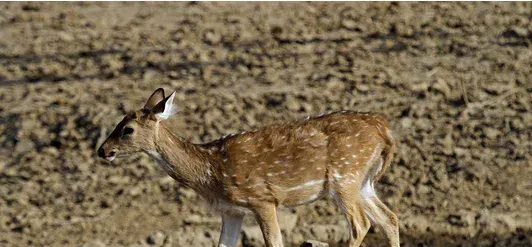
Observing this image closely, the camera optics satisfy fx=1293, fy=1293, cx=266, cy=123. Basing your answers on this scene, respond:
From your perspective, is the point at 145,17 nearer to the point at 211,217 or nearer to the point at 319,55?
the point at 319,55

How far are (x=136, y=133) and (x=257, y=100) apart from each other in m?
3.55

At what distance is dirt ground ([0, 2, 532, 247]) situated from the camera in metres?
11.7

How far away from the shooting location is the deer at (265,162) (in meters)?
9.77

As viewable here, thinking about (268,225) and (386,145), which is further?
(386,145)

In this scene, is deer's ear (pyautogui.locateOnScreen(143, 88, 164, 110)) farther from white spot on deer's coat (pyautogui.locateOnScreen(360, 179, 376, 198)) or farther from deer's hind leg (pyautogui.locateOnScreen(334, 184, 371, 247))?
white spot on deer's coat (pyautogui.locateOnScreen(360, 179, 376, 198))

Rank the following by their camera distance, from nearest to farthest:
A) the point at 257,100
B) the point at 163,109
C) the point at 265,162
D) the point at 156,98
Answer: the point at 163,109
the point at 265,162
the point at 156,98
the point at 257,100

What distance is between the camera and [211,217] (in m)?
11.8

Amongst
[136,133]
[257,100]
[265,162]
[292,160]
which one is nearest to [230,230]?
[265,162]

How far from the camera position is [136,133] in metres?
9.75

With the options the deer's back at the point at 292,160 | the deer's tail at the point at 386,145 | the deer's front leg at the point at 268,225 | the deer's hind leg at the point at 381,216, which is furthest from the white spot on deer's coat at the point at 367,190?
the deer's front leg at the point at 268,225

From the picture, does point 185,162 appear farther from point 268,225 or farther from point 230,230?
point 268,225

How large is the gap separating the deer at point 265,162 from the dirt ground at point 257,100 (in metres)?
1.46

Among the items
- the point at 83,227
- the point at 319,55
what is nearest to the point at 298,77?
the point at 319,55

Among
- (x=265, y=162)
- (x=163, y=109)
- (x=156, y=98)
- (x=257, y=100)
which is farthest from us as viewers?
(x=257, y=100)
